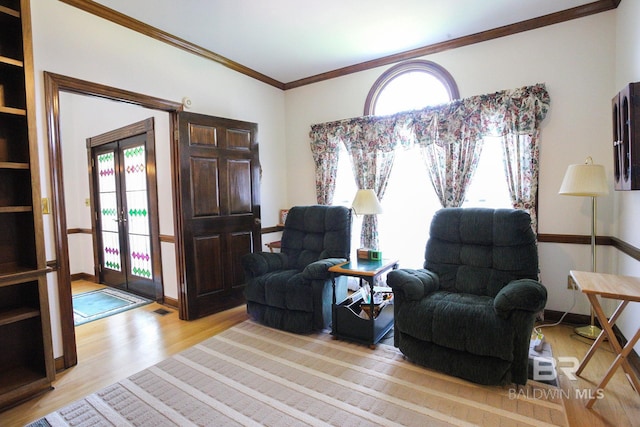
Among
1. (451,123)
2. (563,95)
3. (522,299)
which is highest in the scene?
(563,95)

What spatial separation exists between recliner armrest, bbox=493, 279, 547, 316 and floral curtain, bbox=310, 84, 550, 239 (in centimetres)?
130

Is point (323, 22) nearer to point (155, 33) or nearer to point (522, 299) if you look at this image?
point (155, 33)

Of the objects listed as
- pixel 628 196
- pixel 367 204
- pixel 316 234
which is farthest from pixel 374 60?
pixel 628 196

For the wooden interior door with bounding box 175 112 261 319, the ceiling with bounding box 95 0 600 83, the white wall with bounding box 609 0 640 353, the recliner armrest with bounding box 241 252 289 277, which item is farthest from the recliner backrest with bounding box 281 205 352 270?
A: the white wall with bounding box 609 0 640 353

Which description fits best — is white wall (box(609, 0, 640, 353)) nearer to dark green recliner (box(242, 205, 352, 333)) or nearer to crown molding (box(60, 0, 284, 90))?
dark green recliner (box(242, 205, 352, 333))

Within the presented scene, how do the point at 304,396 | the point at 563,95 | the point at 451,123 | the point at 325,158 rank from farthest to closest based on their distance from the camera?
the point at 325,158, the point at 451,123, the point at 563,95, the point at 304,396

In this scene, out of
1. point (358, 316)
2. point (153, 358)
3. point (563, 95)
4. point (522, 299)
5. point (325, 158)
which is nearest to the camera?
point (522, 299)

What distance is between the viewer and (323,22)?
299cm

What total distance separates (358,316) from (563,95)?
107 inches

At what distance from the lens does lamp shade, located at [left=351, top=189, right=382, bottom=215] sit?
9.85ft

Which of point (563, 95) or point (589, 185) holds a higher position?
point (563, 95)

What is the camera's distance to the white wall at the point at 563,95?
9.20 ft

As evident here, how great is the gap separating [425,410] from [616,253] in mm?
2205

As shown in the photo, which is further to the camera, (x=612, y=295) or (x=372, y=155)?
(x=372, y=155)
